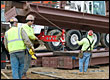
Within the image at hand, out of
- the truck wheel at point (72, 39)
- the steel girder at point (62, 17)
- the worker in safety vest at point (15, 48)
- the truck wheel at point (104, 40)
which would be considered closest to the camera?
the worker in safety vest at point (15, 48)

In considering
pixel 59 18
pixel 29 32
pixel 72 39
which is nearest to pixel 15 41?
pixel 29 32

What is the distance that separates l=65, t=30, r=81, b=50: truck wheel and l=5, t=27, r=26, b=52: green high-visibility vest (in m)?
6.30

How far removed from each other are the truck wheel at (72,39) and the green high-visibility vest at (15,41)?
6.30 metres

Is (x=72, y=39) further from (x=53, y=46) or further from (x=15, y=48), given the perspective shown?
(x=15, y=48)

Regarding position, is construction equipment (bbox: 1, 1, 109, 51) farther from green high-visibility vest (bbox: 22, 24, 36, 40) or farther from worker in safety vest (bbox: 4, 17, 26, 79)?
worker in safety vest (bbox: 4, 17, 26, 79)

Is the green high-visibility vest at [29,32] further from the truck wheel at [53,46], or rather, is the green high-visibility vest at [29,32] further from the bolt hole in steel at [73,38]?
the bolt hole in steel at [73,38]

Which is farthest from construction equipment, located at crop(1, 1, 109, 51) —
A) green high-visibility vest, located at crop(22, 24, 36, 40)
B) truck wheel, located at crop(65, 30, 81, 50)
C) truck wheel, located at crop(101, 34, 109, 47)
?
green high-visibility vest, located at crop(22, 24, 36, 40)

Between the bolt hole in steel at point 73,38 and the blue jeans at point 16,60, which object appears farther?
the bolt hole in steel at point 73,38

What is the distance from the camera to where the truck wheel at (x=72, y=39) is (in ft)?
34.6

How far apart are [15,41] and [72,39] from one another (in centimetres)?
695

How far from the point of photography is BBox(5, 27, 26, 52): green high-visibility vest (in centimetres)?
423

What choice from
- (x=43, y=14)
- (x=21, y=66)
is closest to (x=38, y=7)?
(x=43, y=14)

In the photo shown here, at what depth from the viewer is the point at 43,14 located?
7191 millimetres

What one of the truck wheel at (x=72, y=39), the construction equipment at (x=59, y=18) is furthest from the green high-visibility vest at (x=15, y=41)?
the truck wheel at (x=72, y=39)
